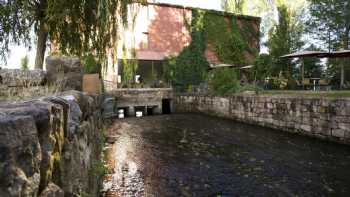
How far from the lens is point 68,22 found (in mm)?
7012

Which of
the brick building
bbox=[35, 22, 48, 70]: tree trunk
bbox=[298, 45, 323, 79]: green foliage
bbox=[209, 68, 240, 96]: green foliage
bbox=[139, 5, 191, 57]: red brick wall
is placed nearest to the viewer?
bbox=[35, 22, 48, 70]: tree trunk

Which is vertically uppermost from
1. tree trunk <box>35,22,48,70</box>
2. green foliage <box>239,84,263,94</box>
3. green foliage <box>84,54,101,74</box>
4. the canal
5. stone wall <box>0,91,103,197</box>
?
tree trunk <box>35,22,48,70</box>

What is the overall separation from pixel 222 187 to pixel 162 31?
19030mm

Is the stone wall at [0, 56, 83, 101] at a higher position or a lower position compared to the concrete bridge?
higher

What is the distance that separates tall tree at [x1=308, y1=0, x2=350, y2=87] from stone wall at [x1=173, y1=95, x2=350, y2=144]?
1417 cm

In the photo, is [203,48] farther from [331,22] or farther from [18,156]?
[18,156]

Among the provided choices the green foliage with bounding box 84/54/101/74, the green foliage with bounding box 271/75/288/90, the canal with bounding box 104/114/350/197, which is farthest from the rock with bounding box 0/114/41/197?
the green foliage with bounding box 271/75/288/90

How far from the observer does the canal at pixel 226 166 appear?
4715mm

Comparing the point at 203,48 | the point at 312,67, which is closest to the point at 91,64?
the point at 203,48

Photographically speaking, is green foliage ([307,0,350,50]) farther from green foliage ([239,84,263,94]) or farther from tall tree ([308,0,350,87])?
green foliage ([239,84,263,94])

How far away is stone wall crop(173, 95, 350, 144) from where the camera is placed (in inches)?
325

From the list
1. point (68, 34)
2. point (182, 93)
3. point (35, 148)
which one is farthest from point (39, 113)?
point (182, 93)

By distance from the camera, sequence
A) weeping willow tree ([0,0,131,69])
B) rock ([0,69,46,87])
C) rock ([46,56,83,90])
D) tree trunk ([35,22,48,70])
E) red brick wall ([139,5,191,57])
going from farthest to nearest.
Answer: red brick wall ([139,5,191,57]) → tree trunk ([35,22,48,70]) → weeping willow tree ([0,0,131,69]) → rock ([46,56,83,90]) → rock ([0,69,46,87])

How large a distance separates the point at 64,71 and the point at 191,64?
17633mm
